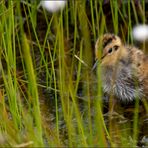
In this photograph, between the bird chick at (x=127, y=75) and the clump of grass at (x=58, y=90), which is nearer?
the clump of grass at (x=58, y=90)

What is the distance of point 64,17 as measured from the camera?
18.8ft

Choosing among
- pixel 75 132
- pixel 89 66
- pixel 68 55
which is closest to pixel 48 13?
pixel 68 55

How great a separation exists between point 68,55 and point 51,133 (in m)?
1.63

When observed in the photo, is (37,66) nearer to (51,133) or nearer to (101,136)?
(51,133)

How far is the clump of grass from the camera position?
3283mm

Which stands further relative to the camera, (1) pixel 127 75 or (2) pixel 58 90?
(1) pixel 127 75

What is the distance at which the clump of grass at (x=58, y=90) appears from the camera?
129 inches

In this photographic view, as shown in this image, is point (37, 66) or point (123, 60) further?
point (37, 66)

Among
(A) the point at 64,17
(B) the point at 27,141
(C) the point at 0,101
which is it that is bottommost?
(B) the point at 27,141

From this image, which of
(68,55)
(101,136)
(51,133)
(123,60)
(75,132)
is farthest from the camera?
(68,55)

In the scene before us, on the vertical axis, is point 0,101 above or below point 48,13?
below

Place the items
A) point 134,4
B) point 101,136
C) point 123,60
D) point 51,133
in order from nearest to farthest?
1. point 101,136
2. point 51,133
3. point 123,60
4. point 134,4

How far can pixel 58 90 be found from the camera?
14.5 feet

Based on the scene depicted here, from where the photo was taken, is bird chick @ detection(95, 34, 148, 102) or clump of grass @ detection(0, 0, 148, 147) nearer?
clump of grass @ detection(0, 0, 148, 147)
